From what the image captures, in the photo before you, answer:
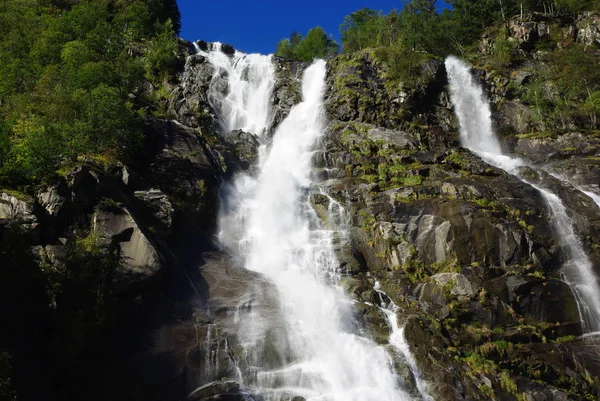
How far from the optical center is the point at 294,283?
20.8 m

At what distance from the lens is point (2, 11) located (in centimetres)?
4034

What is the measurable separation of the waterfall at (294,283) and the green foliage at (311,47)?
28007mm

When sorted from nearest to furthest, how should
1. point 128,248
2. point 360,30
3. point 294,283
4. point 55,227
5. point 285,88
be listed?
point 55,227, point 128,248, point 294,283, point 285,88, point 360,30

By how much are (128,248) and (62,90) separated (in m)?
12.6

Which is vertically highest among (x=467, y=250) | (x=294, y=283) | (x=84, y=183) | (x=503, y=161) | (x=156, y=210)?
(x=503, y=161)

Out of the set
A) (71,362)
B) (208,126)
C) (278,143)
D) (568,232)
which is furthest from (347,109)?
(71,362)

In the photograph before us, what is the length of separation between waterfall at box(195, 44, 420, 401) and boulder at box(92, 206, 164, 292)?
4480 mm

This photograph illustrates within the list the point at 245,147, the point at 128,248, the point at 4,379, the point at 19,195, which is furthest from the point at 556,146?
the point at 4,379

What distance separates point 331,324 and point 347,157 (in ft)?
47.8

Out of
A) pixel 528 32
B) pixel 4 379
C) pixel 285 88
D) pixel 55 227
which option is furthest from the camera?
pixel 528 32

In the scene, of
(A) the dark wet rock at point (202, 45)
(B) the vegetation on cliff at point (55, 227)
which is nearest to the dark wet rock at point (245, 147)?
(B) the vegetation on cliff at point (55, 227)

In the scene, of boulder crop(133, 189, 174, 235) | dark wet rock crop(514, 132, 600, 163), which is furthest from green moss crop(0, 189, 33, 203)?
dark wet rock crop(514, 132, 600, 163)

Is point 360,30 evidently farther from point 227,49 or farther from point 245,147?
point 245,147

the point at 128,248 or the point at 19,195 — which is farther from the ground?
the point at 19,195
